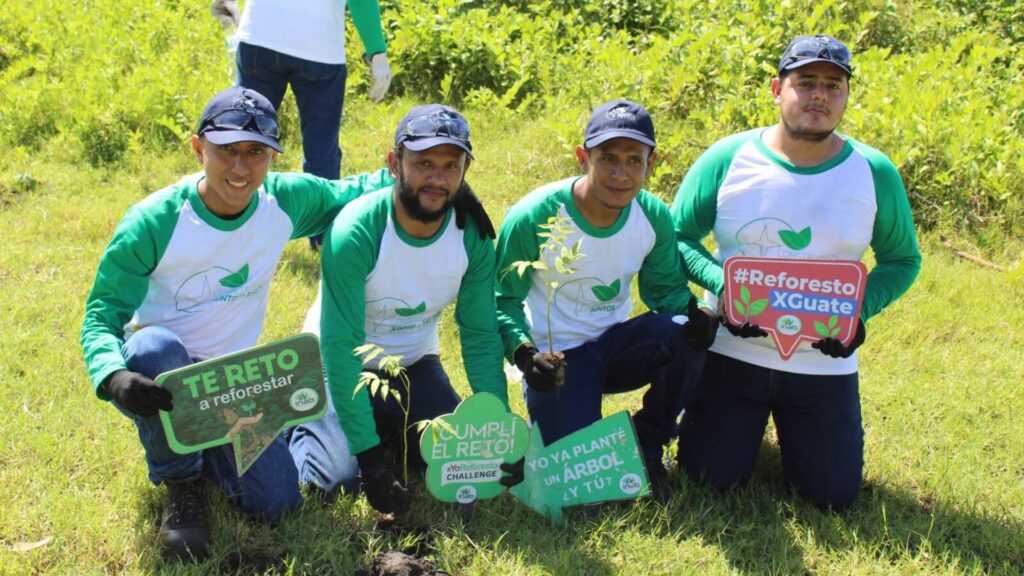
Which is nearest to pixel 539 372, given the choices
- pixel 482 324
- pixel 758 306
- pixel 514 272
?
pixel 482 324

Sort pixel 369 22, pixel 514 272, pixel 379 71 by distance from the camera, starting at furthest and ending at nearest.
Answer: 1. pixel 379 71
2. pixel 369 22
3. pixel 514 272

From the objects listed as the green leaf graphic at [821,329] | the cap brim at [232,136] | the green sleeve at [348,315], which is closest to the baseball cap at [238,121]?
the cap brim at [232,136]

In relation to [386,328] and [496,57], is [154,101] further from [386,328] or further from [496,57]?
[386,328]

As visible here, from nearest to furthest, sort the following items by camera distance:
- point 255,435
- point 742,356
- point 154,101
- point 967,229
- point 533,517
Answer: point 255,435, point 533,517, point 742,356, point 967,229, point 154,101

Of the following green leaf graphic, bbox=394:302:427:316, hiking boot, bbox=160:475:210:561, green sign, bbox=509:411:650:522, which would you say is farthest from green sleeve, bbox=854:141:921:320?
hiking boot, bbox=160:475:210:561

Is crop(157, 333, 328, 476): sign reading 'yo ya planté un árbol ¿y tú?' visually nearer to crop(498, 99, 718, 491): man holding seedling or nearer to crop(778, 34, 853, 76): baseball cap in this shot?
crop(498, 99, 718, 491): man holding seedling

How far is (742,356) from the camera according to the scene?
359 cm

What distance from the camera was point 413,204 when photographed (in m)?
3.21

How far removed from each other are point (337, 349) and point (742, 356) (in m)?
1.42

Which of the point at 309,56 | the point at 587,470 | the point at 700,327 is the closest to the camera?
the point at 587,470

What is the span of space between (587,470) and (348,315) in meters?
0.93

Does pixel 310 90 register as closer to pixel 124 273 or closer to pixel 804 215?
pixel 124 273

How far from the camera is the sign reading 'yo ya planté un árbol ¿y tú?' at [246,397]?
2.91m

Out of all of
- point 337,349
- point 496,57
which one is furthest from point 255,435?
point 496,57
